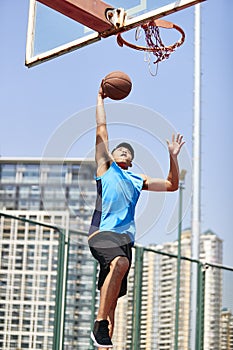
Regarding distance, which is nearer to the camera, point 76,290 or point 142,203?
point 142,203

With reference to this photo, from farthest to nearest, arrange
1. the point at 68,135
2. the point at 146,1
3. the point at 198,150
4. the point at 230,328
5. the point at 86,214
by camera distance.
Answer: the point at 198,150 < the point at 86,214 < the point at 230,328 < the point at 68,135 < the point at 146,1

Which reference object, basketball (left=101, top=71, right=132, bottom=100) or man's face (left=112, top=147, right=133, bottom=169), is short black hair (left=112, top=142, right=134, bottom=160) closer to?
man's face (left=112, top=147, right=133, bottom=169)

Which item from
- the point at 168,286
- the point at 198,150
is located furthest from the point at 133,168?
the point at 198,150

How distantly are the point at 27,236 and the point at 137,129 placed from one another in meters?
3.82

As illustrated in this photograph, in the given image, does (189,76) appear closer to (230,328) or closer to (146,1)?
(230,328)

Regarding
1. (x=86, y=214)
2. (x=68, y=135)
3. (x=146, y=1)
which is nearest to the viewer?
(x=146, y=1)

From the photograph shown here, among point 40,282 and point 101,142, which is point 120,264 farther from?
point 40,282

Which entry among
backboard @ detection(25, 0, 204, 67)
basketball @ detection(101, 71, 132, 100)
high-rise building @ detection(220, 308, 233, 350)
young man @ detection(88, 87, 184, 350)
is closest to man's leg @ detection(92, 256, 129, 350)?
young man @ detection(88, 87, 184, 350)

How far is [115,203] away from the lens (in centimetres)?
518

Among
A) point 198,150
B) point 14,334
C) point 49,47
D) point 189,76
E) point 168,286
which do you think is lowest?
point 14,334

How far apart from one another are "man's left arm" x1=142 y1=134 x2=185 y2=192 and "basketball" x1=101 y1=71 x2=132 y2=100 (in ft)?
1.40

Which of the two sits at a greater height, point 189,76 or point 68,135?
point 189,76

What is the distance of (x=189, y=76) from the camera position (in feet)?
40.9

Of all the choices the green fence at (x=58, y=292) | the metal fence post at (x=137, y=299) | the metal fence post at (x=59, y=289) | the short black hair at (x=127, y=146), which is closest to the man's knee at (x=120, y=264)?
the short black hair at (x=127, y=146)
